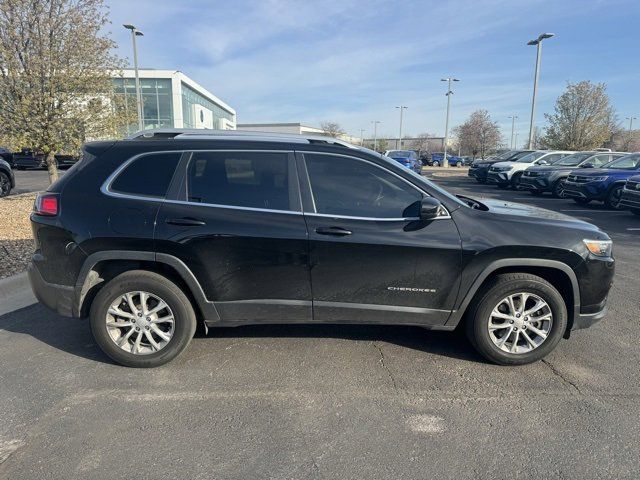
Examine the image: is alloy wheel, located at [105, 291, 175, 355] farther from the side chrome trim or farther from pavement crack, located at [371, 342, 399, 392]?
pavement crack, located at [371, 342, 399, 392]

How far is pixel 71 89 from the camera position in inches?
346

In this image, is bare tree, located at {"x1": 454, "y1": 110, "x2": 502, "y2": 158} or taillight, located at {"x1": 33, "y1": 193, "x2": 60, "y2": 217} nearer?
taillight, located at {"x1": 33, "y1": 193, "x2": 60, "y2": 217}

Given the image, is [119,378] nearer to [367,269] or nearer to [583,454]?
[367,269]

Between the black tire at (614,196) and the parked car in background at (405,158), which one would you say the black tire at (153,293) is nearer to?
the black tire at (614,196)

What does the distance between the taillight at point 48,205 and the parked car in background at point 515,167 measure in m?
18.9

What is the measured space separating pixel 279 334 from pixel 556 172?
613 inches

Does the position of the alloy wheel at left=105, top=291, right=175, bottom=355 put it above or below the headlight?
below

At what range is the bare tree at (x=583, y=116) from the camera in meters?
28.2

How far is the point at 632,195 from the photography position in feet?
34.8

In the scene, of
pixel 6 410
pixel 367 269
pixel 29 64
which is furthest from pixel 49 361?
pixel 29 64

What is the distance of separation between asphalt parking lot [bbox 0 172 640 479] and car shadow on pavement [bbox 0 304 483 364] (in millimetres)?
20

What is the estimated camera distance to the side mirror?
10.6ft

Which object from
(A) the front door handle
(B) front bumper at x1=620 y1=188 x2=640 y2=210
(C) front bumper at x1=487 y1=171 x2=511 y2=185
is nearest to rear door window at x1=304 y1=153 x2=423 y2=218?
(A) the front door handle

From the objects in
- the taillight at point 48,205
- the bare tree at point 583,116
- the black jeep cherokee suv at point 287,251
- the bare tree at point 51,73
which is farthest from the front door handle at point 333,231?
the bare tree at point 583,116
